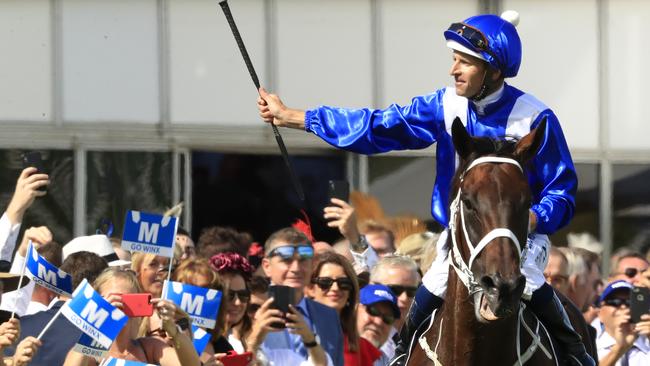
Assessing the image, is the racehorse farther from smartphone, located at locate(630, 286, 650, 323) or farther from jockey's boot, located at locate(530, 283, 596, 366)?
smartphone, located at locate(630, 286, 650, 323)

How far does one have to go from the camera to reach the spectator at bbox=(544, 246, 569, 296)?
12.1 m

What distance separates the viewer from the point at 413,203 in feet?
57.3

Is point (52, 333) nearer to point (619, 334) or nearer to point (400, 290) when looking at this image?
point (400, 290)

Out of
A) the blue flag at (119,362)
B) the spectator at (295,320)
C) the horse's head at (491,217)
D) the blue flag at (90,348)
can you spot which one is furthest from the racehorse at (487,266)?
the spectator at (295,320)

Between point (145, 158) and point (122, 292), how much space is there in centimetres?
778

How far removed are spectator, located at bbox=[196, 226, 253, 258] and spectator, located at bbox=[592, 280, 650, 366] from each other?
2.68 m

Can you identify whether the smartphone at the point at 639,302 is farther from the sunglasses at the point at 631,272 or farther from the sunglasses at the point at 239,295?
the sunglasses at the point at 239,295

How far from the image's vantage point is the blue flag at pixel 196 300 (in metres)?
9.55

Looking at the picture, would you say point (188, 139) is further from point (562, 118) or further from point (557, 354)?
point (557, 354)

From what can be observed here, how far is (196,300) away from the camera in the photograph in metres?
9.59

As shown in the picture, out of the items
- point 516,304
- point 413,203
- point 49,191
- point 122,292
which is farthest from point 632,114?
point 516,304

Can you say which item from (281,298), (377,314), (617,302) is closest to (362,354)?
(377,314)

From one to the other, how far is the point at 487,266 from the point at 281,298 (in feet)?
9.86

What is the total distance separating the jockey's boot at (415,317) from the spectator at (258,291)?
2675mm
